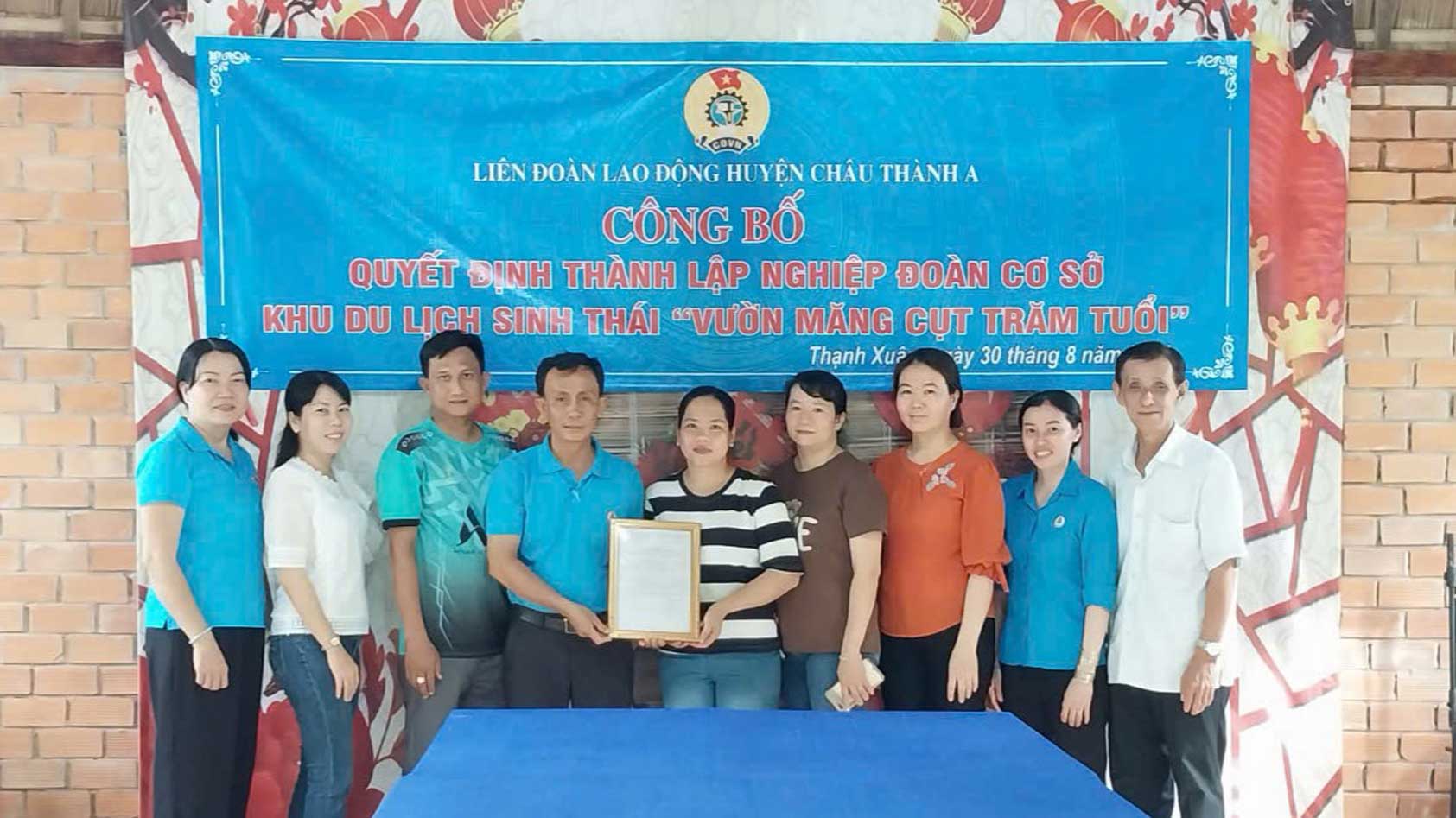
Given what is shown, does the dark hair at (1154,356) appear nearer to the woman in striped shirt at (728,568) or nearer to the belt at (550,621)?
the woman in striped shirt at (728,568)

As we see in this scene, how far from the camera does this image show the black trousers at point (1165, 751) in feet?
10.0

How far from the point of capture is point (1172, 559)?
3051mm

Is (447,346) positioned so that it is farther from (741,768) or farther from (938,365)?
(741,768)

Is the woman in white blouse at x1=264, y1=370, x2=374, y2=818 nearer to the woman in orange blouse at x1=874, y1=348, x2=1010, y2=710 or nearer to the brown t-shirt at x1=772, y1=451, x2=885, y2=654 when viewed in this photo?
the brown t-shirt at x1=772, y1=451, x2=885, y2=654

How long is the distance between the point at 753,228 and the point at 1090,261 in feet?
3.47

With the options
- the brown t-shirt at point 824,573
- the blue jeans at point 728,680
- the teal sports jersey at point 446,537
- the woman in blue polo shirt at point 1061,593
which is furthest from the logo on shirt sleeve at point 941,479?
the teal sports jersey at point 446,537

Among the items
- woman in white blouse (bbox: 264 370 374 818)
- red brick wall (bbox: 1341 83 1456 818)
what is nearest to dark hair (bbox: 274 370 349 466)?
woman in white blouse (bbox: 264 370 374 818)

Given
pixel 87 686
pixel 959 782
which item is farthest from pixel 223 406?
pixel 959 782

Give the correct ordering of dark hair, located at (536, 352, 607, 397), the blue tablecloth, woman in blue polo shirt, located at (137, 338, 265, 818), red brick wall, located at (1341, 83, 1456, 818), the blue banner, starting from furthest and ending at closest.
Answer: red brick wall, located at (1341, 83, 1456, 818) → the blue banner → dark hair, located at (536, 352, 607, 397) → woman in blue polo shirt, located at (137, 338, 265, 818) → the blue tablecloth

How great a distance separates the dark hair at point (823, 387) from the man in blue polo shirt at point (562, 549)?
0.55 metres

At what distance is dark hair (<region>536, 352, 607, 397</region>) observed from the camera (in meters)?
3.12

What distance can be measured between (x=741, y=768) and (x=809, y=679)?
1.15 metres

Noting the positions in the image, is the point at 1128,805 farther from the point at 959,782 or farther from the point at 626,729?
the point at 626,729

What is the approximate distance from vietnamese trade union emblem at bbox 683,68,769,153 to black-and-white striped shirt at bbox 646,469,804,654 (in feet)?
3.59
